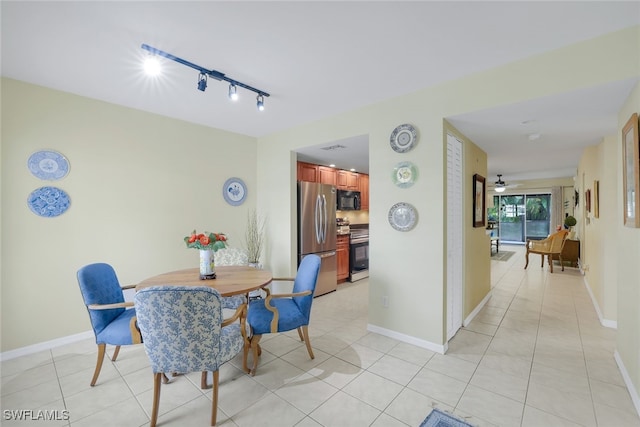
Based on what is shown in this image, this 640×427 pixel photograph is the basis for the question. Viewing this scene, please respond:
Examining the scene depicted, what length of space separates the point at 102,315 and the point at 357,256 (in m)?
4.15

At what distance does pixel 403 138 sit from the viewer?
2.85 meters

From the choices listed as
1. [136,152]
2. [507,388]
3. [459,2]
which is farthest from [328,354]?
[136,152]

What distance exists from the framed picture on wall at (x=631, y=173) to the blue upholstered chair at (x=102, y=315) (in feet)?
12.1

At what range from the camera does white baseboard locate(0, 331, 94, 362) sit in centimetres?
256

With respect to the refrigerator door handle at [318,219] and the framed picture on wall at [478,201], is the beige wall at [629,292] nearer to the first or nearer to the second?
the framed picture on wall at [478,201]

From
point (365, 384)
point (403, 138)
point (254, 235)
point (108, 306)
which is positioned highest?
point (403, 138)

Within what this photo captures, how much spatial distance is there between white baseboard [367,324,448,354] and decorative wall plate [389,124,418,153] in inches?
77.8

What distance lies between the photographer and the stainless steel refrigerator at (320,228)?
4.30m

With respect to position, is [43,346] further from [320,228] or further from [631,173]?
[631,173]

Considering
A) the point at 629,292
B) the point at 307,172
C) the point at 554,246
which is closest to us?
the point at 629,292

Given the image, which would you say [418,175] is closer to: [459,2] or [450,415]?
[459,2]

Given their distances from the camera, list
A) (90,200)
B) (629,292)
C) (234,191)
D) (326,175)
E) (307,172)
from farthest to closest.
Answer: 1. (326,175)
2. (307,172)
3. (234,191)
4. (90,200)
5. (629,292)

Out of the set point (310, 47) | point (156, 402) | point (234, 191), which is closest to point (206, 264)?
point (156, 402)

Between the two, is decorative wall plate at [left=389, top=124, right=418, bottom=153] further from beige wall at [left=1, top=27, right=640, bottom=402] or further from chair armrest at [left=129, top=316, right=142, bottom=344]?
chair armrest at [left=129, top=316, right=142, bottom=344]
